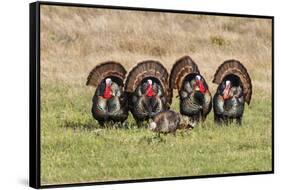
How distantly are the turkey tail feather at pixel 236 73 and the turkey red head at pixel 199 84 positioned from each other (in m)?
0.15

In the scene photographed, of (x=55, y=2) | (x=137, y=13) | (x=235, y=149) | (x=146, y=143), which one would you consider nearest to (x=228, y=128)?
(x=235, y=149)

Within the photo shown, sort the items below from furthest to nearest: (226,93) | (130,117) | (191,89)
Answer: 1. (226,93)
2. (191,89)
3. (130,117)

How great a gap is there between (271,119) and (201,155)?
91cm

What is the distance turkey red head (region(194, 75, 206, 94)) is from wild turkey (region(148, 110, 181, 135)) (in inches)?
12.6

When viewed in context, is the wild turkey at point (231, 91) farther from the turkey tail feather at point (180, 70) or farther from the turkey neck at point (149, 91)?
the turkey neck at point (149, 91)

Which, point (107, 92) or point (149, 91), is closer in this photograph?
point (107, 92)

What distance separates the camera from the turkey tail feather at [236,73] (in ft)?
25.3

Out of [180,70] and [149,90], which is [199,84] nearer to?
[180,70]

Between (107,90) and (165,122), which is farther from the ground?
(107,90)

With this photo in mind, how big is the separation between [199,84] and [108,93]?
3.12 feet

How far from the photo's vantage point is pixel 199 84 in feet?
24.9

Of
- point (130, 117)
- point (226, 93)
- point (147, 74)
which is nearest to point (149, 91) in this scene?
point (147, 74)

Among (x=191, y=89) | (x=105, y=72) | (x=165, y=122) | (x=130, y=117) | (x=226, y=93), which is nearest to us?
(x=105, y=72)

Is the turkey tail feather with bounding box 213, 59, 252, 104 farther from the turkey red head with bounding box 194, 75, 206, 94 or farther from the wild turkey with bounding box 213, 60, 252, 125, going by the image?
the turkey red head with bounding box 194, 75, 206, 94
